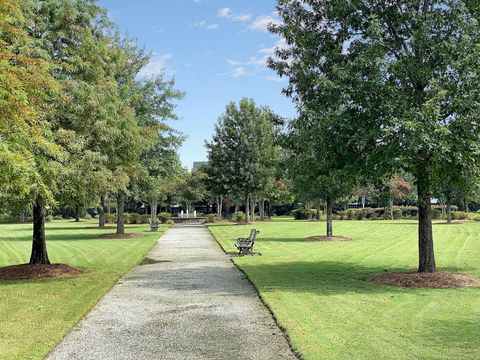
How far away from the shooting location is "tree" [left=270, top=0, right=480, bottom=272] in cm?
1072

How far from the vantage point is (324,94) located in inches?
493

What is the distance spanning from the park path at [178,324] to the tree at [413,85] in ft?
14.8

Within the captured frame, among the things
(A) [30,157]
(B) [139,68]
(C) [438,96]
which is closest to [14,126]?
(A) [30,157]

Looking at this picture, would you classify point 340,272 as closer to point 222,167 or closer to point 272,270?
point 272,270

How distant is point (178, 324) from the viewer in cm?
820

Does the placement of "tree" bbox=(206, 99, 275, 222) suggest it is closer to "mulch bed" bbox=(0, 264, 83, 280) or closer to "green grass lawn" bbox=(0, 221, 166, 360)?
"green grass lawn" bbox=(0, 221, 166, 360)

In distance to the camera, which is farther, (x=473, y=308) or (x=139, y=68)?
(x=139, y=68)

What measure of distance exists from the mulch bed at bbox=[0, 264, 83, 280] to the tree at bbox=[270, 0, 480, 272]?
8894 millimetres

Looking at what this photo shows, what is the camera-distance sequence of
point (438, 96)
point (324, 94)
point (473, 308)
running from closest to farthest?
1. point (473, 308)
2. point (438, 96)
3. point (324, 94)

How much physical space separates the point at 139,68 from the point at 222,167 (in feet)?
50.8

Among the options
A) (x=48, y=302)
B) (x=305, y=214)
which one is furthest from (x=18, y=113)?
(x=305, y=214)

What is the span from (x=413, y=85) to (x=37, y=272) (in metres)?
11.4

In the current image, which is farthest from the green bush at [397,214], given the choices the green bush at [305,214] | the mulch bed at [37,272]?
the mulch bed at [37,272]

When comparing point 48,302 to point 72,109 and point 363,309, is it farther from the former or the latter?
point 363,309
